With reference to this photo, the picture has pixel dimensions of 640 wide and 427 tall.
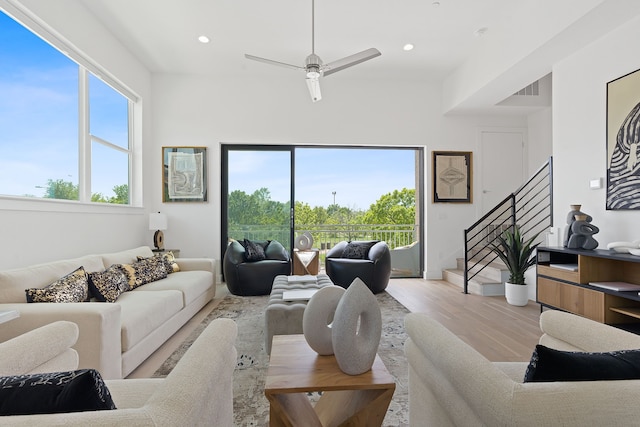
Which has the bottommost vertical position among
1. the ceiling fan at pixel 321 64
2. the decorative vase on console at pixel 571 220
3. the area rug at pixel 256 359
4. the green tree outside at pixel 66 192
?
the area rug at pixel 256 359

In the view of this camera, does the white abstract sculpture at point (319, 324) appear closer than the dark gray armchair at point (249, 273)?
Yes

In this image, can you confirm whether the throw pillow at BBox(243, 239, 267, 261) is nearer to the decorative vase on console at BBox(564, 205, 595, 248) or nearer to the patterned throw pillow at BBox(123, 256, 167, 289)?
the patterned throw pillow at BBox(123, 256, 167, 289)

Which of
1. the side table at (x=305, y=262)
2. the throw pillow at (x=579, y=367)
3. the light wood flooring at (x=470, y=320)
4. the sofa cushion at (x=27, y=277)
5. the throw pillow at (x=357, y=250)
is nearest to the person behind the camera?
the throw pillow at (x=579, y=367)

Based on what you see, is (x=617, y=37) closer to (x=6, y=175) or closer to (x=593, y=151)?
(x=593, y=151)

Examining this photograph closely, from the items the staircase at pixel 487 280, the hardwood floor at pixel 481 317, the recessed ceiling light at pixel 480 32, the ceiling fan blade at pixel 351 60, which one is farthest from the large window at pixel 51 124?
the staircase at pixel 487 280

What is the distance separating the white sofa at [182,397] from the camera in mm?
701

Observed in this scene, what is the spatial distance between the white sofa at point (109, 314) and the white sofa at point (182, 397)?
58 cm

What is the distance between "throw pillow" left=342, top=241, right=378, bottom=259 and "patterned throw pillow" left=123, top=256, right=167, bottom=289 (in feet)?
8.55

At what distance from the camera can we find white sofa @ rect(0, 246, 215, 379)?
1.96 metres

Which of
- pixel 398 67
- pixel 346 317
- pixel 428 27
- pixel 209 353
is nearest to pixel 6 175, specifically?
pixel 209 353

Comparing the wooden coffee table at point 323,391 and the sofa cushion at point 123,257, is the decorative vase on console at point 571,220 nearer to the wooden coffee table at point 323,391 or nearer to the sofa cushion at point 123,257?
the wooden coffee table at point 323,391

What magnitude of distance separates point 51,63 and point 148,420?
156 inches

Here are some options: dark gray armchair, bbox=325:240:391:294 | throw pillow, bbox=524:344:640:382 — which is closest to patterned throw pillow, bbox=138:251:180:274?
dark gray armchair, bbox=325:240:391:294

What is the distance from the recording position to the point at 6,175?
2.75m
